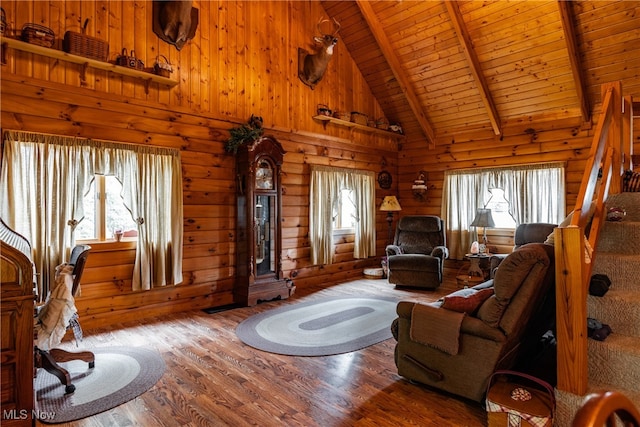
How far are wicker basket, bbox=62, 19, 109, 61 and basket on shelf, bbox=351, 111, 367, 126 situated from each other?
385cm

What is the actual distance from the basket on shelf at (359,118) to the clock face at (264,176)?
2204 millimetres

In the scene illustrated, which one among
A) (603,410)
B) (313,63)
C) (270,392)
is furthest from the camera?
(313,63)

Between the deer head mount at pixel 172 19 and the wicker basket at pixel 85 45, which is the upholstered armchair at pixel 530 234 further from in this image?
the wicker basket at pixel 85 45

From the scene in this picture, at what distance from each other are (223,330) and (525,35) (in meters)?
5.43

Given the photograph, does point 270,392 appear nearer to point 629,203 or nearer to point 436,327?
point 436,327

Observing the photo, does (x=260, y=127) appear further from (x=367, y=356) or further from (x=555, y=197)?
(x=555, y=197)

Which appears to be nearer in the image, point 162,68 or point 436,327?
point 436,327

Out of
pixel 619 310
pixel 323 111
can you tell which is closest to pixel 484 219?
pixel 323 111

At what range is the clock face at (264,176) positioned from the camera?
4957mm

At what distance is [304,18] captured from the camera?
5930 millimetres

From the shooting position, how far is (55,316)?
244cm

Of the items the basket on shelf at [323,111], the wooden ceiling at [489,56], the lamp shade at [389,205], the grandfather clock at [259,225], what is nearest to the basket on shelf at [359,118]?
the basket on shelf at [323,111]

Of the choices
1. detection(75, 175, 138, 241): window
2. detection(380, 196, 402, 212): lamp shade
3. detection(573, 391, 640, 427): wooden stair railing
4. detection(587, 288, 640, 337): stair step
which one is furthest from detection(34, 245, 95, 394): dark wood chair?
detection(380, 196, 402, 212): lamp shade

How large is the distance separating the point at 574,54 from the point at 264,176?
172 inches
